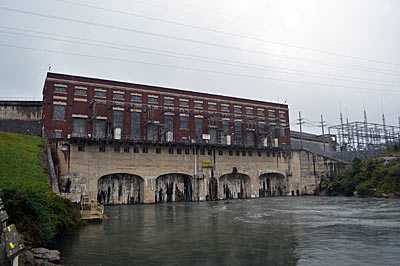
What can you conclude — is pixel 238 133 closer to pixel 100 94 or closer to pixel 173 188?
pixel 173 188

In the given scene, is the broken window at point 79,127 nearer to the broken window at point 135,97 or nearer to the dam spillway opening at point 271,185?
the broken window at point 135,97

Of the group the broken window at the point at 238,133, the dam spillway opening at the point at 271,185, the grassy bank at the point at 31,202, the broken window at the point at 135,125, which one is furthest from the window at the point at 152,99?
the dam spillway opening at the point at 271,185

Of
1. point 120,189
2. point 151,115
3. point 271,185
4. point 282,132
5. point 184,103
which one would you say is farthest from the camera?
point 282,132

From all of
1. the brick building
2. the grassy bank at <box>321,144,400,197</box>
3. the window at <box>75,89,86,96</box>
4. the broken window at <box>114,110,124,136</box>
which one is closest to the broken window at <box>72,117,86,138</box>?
the brick building

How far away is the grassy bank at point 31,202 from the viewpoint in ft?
41.8

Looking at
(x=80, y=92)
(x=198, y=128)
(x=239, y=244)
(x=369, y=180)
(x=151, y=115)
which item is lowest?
(x=239, y=244)

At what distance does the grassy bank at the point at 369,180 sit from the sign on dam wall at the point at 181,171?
11.0 ft

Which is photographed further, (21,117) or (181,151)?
(181,151)

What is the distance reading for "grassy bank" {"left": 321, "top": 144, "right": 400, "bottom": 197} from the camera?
4459cm

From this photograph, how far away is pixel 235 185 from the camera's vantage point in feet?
170

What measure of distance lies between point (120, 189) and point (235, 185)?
1845cm

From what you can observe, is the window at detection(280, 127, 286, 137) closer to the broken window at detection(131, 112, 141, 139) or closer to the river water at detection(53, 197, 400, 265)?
the broken window at detection(131, 112, 141, 139)

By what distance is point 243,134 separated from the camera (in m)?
54.5

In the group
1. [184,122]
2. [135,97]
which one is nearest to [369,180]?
[184,122]
